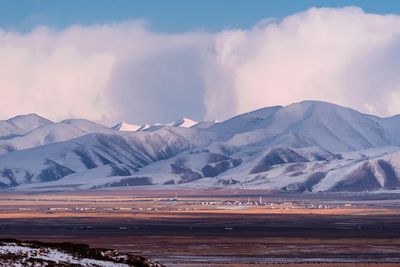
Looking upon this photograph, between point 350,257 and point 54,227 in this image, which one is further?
point 54,227

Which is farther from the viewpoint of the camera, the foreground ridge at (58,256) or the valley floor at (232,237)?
the valley floor at (232,237)

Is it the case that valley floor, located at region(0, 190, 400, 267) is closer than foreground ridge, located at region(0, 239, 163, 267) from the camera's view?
No

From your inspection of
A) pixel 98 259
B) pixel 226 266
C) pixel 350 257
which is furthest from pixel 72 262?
pixel 350 257

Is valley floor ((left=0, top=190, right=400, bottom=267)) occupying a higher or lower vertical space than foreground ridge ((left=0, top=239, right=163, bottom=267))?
higher

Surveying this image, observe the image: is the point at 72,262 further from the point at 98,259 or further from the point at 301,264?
the point at 301,264

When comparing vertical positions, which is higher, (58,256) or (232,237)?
(232,237)

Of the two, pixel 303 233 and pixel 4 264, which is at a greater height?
pixel 303 233

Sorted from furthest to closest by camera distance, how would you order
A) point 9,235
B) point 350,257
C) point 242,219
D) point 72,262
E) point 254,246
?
1. point 242,219
2. point 9,235
3. point 254,246
4. point 350,257
5. point 72,262

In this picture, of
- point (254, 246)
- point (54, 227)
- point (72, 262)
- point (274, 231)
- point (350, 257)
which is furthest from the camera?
point (54, 227)

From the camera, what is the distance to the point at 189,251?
88.5 meters

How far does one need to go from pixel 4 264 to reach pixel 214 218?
366 feet

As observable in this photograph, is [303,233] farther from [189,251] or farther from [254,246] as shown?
[189,251]

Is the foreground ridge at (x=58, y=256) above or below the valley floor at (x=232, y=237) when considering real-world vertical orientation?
below

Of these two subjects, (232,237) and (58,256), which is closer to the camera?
(58,256)
